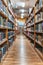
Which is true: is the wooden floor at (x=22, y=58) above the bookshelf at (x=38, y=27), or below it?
below

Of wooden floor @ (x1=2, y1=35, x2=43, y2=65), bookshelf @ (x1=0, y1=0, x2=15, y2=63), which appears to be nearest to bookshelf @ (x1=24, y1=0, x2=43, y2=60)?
wooden floor @ (x1=2, y1=35, x2=43, y2=65)

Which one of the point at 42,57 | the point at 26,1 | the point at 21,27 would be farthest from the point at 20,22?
the point at 42,57

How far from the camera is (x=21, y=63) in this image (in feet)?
12.1

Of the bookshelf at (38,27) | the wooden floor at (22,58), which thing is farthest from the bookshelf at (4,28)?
the bookshelf at (38,27)

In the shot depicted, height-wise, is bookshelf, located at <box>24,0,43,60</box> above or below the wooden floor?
above

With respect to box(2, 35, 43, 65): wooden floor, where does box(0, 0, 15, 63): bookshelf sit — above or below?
above

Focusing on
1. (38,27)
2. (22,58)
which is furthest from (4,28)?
(38,27)

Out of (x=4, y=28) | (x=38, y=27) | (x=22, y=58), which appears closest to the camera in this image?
(x=4, y=28)

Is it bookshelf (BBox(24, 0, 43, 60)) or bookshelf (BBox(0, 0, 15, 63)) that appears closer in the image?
bookshelf (BBox(0, 0, 15, 63))

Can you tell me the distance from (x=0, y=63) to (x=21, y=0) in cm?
695

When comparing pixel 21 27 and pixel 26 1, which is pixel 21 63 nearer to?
pixel 26 1

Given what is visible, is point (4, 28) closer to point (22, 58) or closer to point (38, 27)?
point (22, 58)

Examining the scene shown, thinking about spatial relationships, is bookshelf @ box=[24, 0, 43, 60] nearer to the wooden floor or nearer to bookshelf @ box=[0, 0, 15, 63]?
the wooden floor

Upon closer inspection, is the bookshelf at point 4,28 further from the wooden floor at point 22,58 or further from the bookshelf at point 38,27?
the bookshelf at point 38,27
